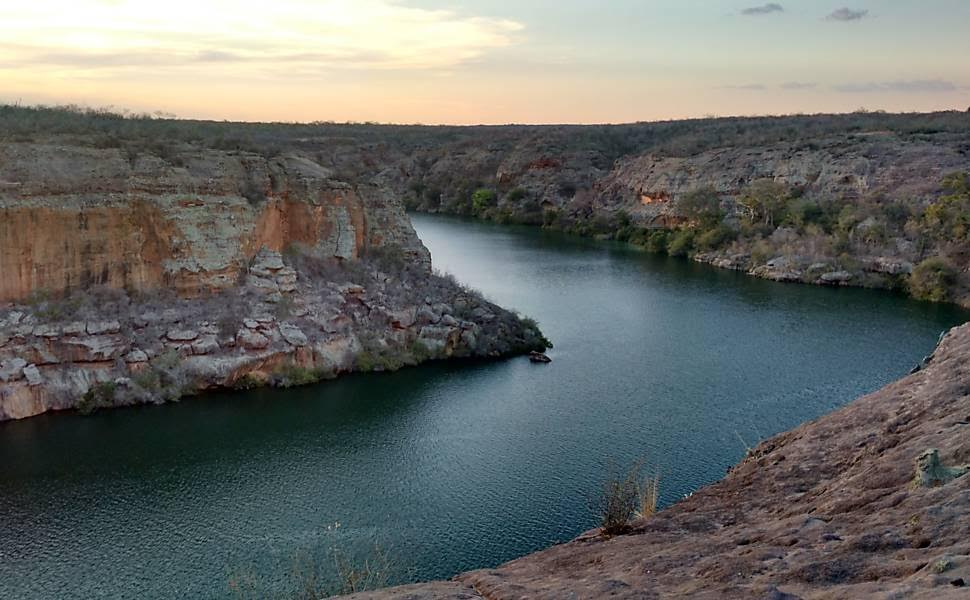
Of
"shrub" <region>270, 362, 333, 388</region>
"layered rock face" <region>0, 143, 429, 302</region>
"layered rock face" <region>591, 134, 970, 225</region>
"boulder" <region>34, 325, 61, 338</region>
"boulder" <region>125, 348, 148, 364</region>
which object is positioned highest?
"layered rock face" <region>591, 134, 970, 225</region>

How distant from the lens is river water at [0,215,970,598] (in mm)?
15055

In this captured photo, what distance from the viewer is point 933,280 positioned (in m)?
41.1

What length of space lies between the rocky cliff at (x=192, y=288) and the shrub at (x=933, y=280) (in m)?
22.6

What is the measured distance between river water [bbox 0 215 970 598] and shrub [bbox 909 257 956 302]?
7.03m

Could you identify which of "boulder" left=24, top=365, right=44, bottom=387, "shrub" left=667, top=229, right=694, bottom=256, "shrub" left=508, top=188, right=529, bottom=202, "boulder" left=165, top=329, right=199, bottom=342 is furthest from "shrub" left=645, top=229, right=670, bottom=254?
"boulder" left=24, top=365, right=44, bottom=387

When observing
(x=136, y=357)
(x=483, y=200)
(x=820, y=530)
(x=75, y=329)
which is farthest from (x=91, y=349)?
(x=483, y=200)

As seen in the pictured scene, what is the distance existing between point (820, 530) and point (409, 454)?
505 inches

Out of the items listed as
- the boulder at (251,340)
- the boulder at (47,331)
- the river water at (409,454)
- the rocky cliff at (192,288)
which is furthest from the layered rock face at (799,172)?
the boulder at (47,331)

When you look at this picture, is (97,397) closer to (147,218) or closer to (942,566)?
(147,218)

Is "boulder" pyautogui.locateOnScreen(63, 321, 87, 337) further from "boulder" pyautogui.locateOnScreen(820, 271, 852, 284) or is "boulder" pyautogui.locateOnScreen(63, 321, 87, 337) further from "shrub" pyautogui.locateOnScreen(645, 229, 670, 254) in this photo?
"shrub" pyautogui.locateOnScreen(645, 229, 670, 254)

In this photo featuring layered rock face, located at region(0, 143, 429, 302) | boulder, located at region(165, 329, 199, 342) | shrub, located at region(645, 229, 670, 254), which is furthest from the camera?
shrub, located at region(645, 229, 670, 254)

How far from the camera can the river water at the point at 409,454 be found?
1505 centimetres

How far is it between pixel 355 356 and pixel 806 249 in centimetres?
3175

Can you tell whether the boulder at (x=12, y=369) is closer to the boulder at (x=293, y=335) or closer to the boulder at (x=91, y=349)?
the boulder at (x=91, y=349)
